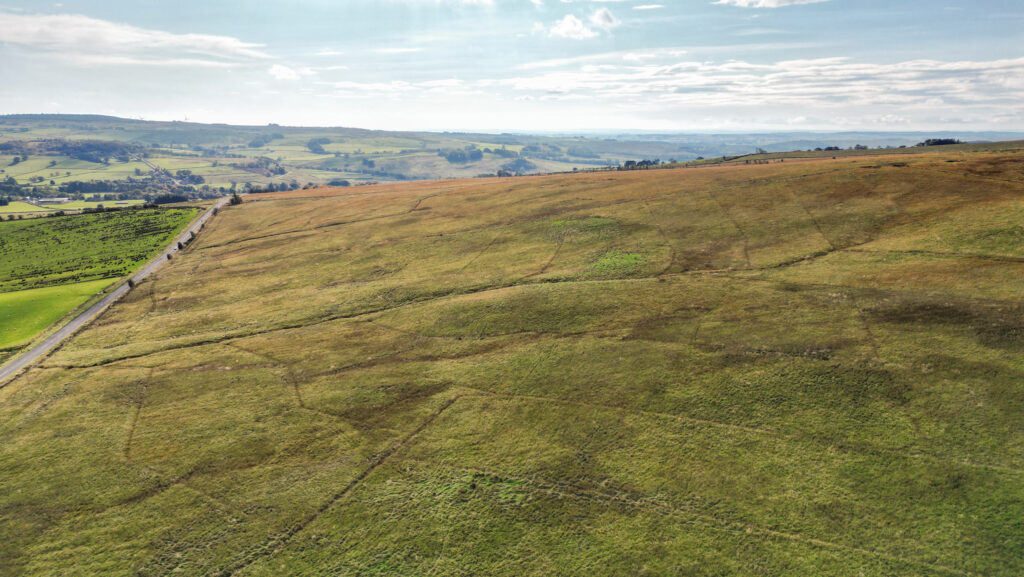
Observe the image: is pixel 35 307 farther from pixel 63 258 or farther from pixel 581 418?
pixel 581 418

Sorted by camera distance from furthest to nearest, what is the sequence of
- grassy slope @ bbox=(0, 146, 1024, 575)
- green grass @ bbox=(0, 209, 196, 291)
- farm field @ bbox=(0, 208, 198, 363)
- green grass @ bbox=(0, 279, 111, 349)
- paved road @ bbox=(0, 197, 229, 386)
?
green grass @ bbox=(0, 209, 196, 291) < farm field @ bbox=(0, 208, 198, 363) < green grass @ bbox=(0, 279, 111, 349) < paved road @ bbox=(0, 197, 229, 386) < grassy slope @ bbox=(0, 146, 1024, 575)

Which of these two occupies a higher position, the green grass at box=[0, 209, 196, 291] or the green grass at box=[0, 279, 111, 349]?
Result: the green grass at box=[0, 209, 196, 291]

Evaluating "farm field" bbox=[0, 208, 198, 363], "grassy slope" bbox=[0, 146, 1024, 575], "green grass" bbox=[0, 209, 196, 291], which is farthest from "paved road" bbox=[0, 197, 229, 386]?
"green grass" bbox=[0, 209, 196, 291]

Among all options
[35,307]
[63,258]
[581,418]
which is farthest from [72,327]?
[581,418]

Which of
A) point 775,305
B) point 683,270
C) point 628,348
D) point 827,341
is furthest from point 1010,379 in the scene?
point 683,270

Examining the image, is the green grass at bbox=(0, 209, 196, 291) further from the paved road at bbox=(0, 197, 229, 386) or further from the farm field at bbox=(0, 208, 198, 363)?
the paved road at bbox=(0, 197, 229, 386)

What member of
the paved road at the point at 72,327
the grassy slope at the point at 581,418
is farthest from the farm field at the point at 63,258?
the grassy slope at the point at 581,418
